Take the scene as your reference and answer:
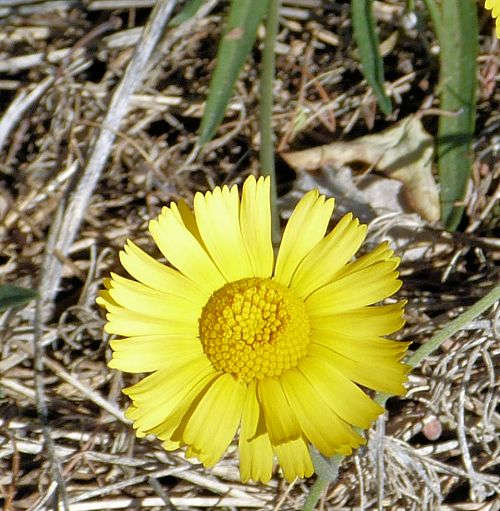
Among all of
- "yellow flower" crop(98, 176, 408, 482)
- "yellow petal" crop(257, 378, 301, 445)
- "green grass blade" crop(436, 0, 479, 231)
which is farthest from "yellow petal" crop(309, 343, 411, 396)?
"green grass blade" crop(436, 0, 479, 231)

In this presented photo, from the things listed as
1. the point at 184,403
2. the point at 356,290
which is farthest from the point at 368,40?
the point at 184,403

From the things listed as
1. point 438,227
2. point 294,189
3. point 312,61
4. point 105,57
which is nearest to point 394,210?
point 438,227

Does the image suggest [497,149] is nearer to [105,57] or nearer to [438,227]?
[438,227]

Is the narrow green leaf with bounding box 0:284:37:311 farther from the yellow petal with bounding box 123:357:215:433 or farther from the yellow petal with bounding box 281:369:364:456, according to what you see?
the yellow petal with bounding box 281:369:364:456

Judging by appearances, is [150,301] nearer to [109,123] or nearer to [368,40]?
[109,123]

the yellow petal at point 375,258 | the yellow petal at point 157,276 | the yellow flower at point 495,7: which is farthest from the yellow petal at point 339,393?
the yellow flower at point 495,7

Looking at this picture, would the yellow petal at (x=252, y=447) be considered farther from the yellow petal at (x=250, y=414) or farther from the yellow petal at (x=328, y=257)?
the yellow petal at (x=328, y=257)

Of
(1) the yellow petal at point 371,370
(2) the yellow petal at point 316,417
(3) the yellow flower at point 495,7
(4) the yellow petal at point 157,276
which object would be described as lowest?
(2) the yellow petal at point 316,417
